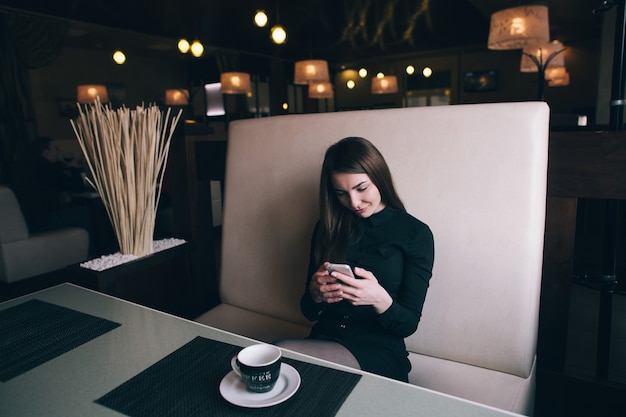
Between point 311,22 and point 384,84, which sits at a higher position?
point 311,22

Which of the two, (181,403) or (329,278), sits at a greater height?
(329,278)

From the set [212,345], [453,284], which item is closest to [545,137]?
[453,284]

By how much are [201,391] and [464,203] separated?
839 millimetres

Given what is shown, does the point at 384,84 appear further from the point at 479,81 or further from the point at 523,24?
the point at 523,24

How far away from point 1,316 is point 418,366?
1112 millimetres

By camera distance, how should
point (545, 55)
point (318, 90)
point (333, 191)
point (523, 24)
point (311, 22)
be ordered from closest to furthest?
point (333, 191) → point (523, 24) → point (545, 55) → point (311, 22) → point (318, 90)

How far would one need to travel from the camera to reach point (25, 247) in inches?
121

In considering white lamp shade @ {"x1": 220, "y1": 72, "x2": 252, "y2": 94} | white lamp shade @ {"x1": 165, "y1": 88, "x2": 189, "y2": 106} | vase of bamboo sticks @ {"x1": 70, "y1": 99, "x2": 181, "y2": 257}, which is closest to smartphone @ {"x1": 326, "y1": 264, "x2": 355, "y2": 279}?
vase of bamboo sticks @ {"x1": 70, "y1": 99, "x2": 181, "y2": 257}

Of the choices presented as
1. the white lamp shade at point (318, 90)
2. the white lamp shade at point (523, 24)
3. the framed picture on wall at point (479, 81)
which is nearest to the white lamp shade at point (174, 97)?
the white lamp shade at point (318, 90)

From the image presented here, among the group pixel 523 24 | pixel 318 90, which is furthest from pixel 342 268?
pixel 318 90

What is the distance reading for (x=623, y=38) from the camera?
1.29 meters

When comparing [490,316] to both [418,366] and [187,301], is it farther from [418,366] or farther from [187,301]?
[187,301]

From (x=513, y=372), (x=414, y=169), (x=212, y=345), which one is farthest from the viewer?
(x=414, y=169)

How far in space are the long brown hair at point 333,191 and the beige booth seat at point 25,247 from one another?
2556 millimetres
